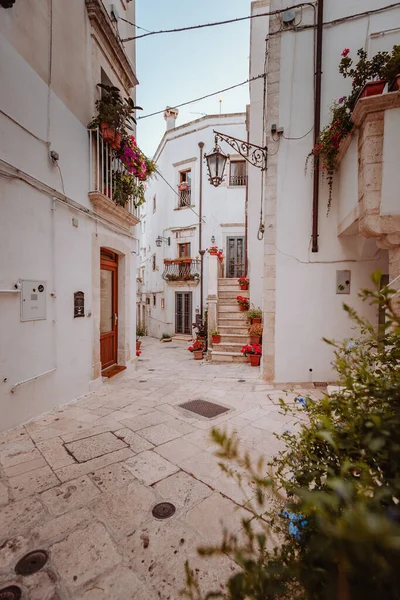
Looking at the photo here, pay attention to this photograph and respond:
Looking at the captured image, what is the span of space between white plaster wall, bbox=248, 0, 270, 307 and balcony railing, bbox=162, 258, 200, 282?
17.0 ft

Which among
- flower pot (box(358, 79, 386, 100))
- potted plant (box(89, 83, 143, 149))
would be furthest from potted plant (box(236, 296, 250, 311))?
flower pot (box(358, 79, 386, 100))

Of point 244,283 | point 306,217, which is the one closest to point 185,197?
point 244,283

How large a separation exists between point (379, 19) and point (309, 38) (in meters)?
1.13

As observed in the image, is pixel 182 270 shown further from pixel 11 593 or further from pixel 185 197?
pixel 11 593

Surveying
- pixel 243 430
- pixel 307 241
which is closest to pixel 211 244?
pixel 307 241

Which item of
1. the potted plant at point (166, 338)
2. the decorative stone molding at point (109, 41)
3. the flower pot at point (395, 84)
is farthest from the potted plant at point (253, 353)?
the potted plant at point (166, 338)

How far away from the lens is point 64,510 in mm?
1974

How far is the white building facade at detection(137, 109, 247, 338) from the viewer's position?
562 inches

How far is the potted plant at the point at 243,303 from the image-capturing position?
931cm

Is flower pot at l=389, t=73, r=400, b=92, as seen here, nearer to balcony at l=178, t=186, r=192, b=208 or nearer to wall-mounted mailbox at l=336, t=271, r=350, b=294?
wall-mounted mailbox at l=336, t=271, r=350, b=294

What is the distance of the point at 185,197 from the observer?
1560 centimetres

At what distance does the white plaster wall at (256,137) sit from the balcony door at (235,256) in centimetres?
440

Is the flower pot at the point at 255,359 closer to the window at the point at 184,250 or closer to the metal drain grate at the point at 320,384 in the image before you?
the metal drain grate at the point at 320,384

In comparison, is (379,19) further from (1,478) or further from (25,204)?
(1,478)
